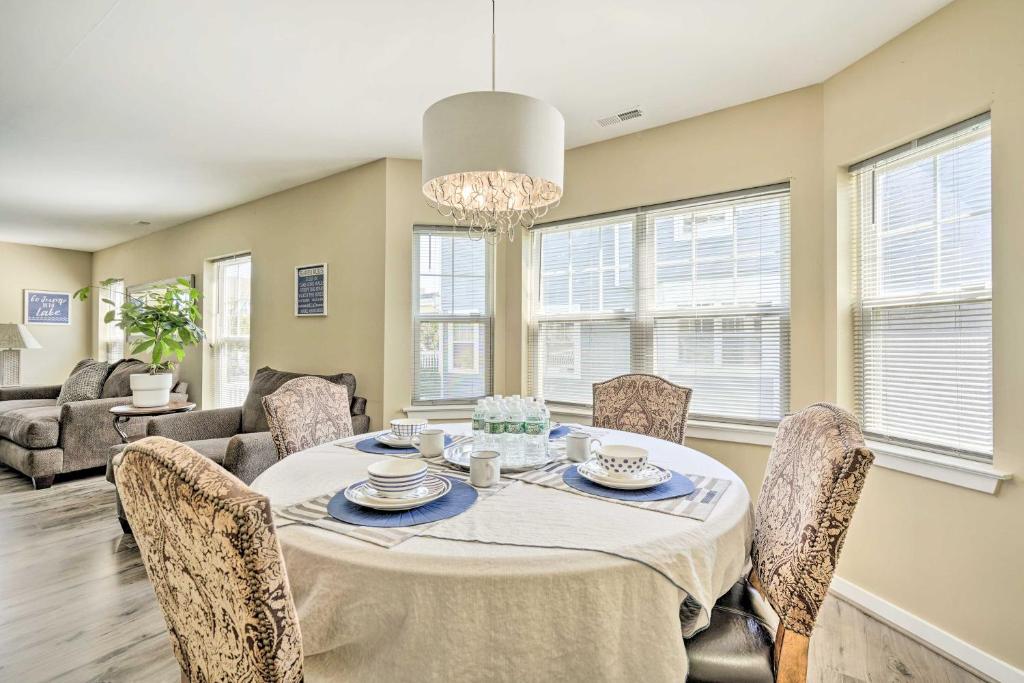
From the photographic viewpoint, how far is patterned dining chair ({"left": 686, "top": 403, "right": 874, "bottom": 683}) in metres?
1.09

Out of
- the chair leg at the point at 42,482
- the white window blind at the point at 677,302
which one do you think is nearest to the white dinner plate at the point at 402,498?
the white window blind at the point at 677,302

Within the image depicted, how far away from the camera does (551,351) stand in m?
3.63

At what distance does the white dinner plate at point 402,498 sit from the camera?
46.8 inches

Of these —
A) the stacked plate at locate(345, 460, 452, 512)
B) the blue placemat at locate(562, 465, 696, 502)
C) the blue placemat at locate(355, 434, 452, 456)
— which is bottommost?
the blue placemat at locate(562, 465, 696, 502)

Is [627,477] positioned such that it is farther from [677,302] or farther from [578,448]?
Answer: [677,302]

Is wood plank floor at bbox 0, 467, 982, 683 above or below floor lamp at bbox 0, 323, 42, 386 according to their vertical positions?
below

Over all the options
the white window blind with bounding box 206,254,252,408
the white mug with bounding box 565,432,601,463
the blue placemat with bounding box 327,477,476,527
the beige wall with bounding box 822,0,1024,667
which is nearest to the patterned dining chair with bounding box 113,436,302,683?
the blue placemat with bounding box 327,477,476,527

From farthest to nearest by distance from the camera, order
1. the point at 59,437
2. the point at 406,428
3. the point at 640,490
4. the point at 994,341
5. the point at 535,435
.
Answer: the point at 59,437 → the point at 406,428 → the point at 994,341 → the point at 535,435 → the point at 640,490

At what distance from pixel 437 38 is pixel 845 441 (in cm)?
219

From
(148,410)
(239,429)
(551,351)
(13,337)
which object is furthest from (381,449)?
(13,337)

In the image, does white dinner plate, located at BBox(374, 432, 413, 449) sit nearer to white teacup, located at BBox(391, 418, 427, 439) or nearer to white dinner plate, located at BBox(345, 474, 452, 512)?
white teacup, located at BBox(391, 418, 427, 439)

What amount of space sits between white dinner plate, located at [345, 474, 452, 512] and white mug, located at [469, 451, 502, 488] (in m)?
0.07

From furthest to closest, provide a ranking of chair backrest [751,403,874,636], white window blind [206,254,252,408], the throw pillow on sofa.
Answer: the throw pillow on sofa → white window blind [206,254,252,408] → chair backrest [751,403,874,636]

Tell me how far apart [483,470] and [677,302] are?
6.93ft
